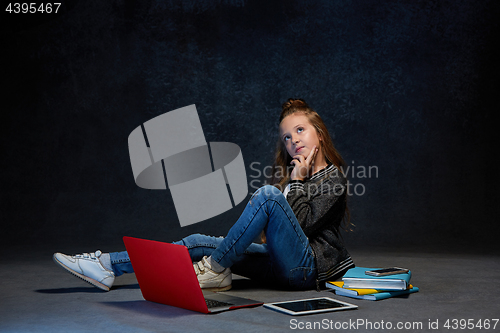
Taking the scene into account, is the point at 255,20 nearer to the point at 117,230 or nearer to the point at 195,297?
the point at 117,230

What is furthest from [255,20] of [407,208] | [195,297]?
[195,297]

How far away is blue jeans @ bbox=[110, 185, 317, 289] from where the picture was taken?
2.09 m

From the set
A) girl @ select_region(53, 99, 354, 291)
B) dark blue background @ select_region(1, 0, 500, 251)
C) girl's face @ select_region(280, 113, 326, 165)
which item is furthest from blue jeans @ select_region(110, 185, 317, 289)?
dark blue background @ select_region(1, 0, 500, 251)

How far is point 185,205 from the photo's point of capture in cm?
454

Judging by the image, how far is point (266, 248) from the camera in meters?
2.39

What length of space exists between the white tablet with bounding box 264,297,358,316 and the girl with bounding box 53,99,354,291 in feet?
0.68

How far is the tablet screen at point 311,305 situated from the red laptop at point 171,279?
12 cm

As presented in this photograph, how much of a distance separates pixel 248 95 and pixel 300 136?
2.16 meters

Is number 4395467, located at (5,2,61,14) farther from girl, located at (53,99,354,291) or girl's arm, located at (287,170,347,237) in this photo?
girl's arm, located at (287,170,347,237)

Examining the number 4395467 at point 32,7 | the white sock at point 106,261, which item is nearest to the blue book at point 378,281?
the white sock at point 106,261

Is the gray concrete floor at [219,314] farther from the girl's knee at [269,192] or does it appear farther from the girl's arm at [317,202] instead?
the girl's knee at [269,192]

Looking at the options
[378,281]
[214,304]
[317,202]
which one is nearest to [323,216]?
[317,202]

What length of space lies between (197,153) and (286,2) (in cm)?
155

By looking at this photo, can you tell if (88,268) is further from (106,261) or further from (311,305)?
(311,305)
